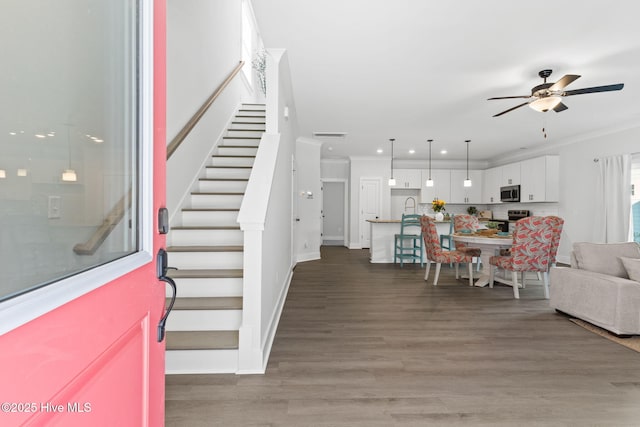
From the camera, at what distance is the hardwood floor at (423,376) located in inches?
71.4

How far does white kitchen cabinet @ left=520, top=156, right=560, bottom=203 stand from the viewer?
7.18m

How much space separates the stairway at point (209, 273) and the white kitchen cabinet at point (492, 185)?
7.45 m

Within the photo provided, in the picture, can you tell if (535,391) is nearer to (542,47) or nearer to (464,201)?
(542,47)

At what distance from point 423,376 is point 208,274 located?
1840 millimetres

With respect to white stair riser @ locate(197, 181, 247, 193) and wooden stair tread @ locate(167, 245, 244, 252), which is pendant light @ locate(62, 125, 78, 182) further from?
white stair riser @ locate(197, 181, 247, 193)

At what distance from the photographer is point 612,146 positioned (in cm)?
598

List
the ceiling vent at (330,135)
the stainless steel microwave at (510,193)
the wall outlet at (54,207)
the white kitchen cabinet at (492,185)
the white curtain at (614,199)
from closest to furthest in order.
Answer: the wall outlet at (54,207) → the white curtain at (614,199) → the ceiling vent at (330,135) → the stainless steel microwave at (510,193) → the white kitchen cabinet at (492,185)

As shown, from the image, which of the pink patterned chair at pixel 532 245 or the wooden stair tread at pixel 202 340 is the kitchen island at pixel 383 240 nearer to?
the pink patterned chair at pixel 532 245

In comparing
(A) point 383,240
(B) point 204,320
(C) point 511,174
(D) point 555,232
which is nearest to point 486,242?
(D) point 555,232

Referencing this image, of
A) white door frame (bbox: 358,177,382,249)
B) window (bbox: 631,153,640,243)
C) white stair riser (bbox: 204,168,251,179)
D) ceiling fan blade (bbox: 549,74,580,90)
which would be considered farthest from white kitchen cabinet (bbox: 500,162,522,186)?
white stair riser (bbox: 204,168,251,179)

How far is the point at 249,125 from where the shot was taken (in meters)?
5.09

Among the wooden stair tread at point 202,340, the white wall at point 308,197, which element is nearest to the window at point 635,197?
the white wall at point 308,197

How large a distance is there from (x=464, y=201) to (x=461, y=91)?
5803 millimetres

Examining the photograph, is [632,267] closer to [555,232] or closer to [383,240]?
[555,232]
